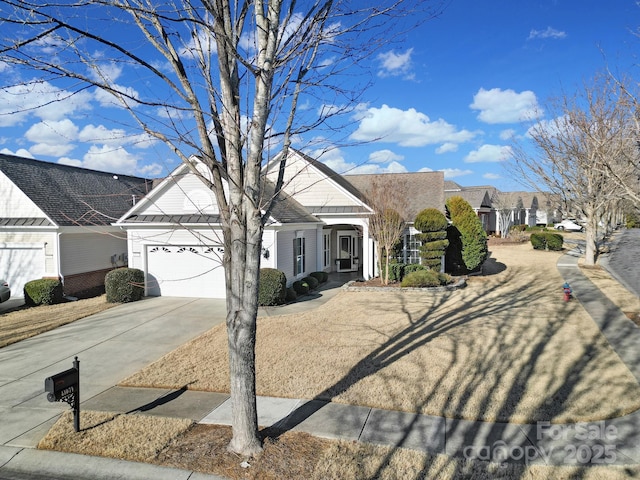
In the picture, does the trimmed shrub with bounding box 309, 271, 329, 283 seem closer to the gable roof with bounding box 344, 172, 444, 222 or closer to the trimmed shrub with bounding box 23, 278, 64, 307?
the gable roof with bounding box 344, 172, 444, 222

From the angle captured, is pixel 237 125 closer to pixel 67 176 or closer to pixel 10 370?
pixel 10 370

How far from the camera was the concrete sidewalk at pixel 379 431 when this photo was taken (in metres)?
5.06

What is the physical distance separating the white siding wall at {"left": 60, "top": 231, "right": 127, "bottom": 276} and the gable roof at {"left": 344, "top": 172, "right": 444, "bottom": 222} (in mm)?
12560

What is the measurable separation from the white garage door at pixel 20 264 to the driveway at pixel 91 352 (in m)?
4.83

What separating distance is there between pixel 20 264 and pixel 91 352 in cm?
998

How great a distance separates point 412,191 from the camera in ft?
76.2

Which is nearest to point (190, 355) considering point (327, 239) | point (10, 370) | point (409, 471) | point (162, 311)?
point (10, 370)

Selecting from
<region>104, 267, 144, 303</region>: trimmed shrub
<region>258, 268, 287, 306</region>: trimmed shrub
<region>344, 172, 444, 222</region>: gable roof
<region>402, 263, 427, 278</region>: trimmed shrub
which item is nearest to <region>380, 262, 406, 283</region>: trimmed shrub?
<region>402, 263, 427, 278</region>: trimmed shrub

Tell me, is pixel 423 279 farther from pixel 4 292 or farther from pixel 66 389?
pixel 4 292

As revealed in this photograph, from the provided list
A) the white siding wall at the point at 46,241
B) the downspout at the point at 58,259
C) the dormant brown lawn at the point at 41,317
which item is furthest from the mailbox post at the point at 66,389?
the white siding wall at the point at 46,241

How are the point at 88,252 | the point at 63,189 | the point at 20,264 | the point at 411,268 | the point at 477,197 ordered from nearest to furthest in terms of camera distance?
the point at 20,264 → the point at 411,268 → the point at 88,252 → the point at 63,189 → the point at 477,197

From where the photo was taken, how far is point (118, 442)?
18.1ft

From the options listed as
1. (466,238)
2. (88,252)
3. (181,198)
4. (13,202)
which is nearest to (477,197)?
(466,238)

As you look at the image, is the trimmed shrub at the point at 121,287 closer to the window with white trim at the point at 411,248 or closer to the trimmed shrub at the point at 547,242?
the window with white trim at the point at 411,248
